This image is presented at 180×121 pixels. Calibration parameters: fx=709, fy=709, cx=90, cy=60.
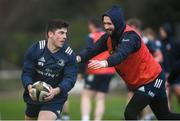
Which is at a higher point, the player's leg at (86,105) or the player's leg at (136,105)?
the player's leg at (136,105)

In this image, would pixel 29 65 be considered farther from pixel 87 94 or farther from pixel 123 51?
pixel 87 94

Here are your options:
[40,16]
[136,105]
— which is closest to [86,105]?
[136,105]

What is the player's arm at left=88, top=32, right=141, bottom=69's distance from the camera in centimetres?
1048

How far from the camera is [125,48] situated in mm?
10688

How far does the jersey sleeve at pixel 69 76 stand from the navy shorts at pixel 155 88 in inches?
47.8

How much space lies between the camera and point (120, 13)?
11.0m

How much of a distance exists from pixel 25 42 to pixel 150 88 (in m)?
28.6

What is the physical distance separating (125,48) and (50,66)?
3.81ft

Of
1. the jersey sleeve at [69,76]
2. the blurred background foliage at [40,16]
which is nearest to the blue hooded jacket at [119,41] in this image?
the jersey sleeve at [69,76]

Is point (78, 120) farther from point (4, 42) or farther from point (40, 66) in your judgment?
point (4, 42)

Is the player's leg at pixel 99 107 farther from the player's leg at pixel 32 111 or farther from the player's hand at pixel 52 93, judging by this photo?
the player's hand at pixel 52 93

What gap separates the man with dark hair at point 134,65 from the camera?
430 inches

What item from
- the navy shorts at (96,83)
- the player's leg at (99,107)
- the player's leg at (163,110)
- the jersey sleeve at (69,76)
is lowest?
the player's leg at (99,107)

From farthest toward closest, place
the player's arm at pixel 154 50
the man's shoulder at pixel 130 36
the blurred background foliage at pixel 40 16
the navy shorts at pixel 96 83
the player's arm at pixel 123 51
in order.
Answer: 1. the blurred background foliage at pixel 40 16
2. the navy shorts at pixel 96 83
3. the player's arm at pixel 154 50
4. the man's shoulder at pixel 130 36
5. the player's arm at pixel 123 51
